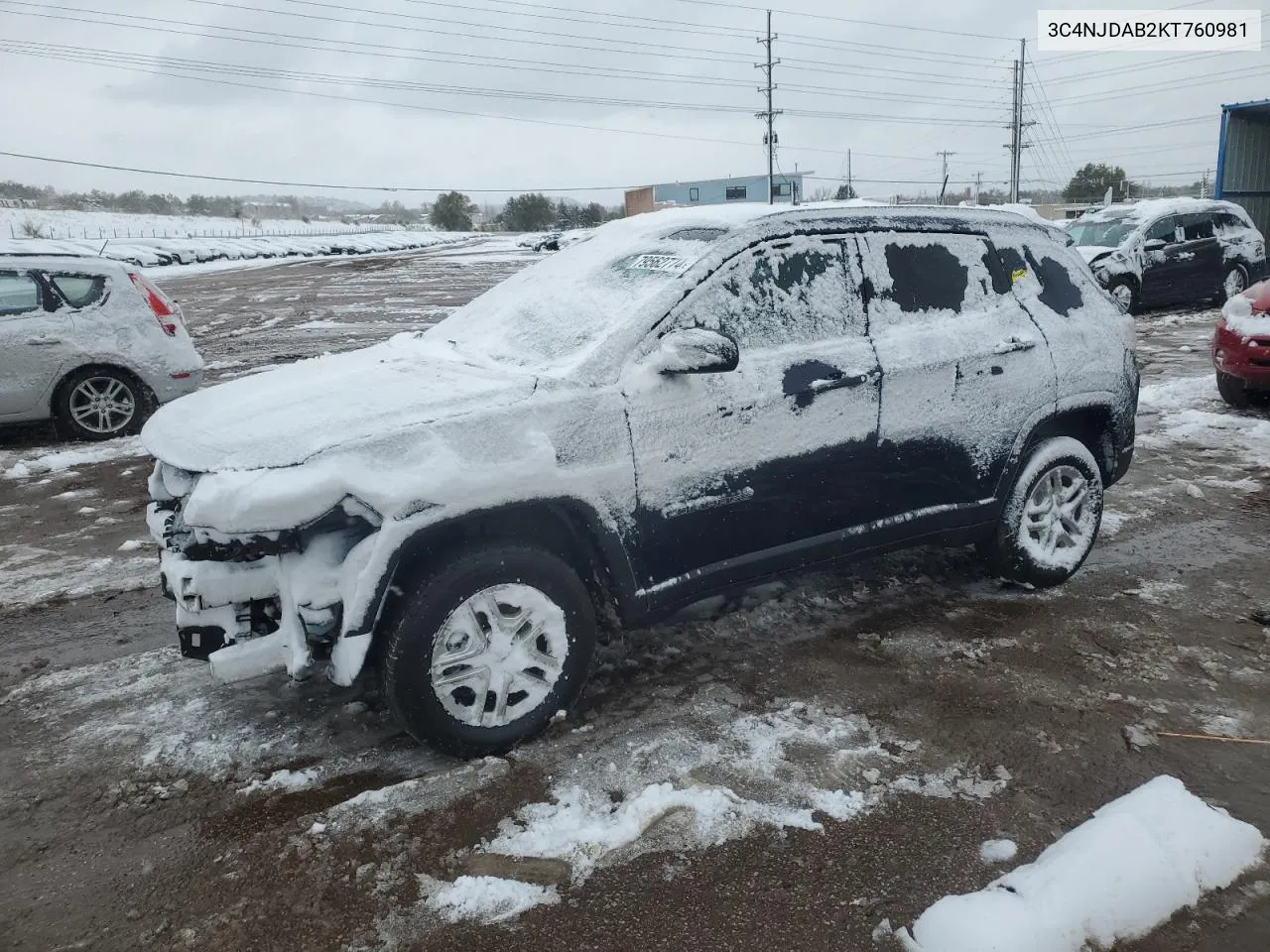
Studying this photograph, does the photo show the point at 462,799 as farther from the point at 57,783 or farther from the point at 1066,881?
the point at 1066,881

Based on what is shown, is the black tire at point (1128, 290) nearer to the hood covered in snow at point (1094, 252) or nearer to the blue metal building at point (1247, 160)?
the hood covered in snow at point (1094, 252)

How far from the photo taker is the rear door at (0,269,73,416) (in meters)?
7.50

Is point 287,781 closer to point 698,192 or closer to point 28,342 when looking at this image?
point 28,342

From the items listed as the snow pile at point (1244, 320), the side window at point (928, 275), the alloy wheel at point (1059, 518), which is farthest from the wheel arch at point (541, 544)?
the snow pile at point (1244, 320)

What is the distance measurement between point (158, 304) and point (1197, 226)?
15.1 m

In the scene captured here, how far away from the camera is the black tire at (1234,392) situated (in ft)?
26.5

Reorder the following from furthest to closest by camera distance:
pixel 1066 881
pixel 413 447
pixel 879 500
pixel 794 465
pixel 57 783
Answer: pixel 879 500 → pixel 794 465 → pixel 57 783 → pixel 413 447 → pixel 1066 881

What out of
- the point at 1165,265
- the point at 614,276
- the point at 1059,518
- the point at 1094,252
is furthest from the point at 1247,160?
the point at 614,276

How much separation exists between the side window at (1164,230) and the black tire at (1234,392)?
7308 mm

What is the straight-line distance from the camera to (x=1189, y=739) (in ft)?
10.5

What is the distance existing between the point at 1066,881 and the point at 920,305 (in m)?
2.42

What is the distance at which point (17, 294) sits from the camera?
7660 mm

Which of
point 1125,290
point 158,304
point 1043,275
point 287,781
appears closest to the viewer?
point 287,781

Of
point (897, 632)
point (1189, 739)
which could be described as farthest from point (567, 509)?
point (1189, 739)
